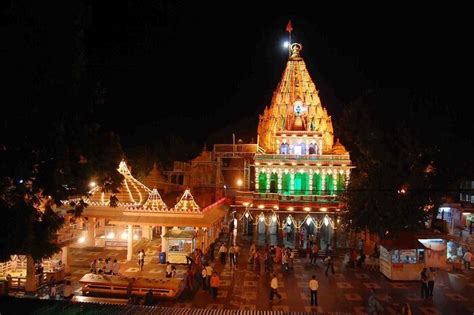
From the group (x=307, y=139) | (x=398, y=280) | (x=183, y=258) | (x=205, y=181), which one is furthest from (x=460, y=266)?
(x=205, y=181)

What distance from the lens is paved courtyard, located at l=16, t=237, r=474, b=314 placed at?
1948 centimetres

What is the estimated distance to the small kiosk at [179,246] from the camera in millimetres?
27531

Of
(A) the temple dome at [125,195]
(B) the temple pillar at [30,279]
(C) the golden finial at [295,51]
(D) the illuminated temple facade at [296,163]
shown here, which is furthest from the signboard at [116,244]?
(C) the golden finial at [295,51]

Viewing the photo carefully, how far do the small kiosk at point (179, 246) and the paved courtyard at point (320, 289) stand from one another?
3.31 ft

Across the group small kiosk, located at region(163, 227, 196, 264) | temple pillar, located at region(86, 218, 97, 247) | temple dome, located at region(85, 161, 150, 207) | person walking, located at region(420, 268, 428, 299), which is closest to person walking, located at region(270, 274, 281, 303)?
person walking, located at region(420, 268, 428, 299)

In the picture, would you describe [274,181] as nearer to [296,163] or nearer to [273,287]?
[296,163]

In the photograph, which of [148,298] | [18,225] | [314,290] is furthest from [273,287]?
[18,225]

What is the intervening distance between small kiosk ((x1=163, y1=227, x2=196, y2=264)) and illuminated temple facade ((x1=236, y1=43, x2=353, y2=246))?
38.1 ft

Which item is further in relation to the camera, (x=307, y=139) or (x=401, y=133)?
(x=307, y=139)

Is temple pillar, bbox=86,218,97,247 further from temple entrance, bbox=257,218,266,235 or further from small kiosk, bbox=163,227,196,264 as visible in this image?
temple entrance, bbox=257,218,266,235

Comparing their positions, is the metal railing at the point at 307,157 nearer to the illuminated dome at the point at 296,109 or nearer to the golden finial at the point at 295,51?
the illuminated dome at the point at 296,109

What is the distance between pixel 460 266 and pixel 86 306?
22.5 meters

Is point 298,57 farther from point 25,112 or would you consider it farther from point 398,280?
point 25,112

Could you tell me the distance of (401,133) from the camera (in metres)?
36.8
